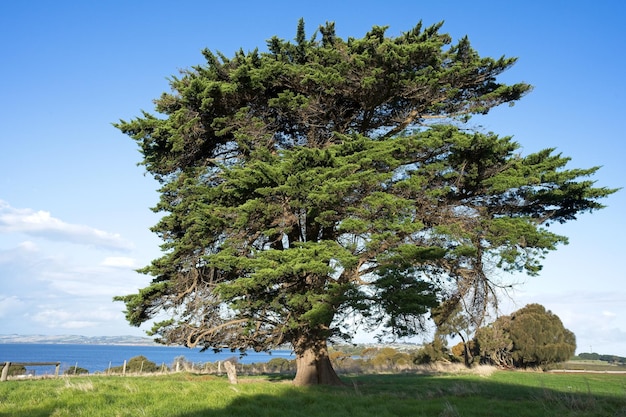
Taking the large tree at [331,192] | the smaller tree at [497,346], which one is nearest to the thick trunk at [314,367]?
the large tree at [331,192]

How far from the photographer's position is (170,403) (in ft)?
32.8

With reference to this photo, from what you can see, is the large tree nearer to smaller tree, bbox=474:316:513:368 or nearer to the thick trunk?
the thick trunk

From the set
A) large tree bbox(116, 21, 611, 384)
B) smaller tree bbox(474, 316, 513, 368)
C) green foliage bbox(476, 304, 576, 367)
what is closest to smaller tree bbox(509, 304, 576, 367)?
green foliage bbox(476, 304, 576, 367)

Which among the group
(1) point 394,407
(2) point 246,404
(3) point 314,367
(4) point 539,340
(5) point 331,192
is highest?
(5) point 331,192

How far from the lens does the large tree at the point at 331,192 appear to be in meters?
13.6

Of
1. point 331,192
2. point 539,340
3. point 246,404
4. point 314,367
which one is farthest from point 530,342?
point 246,404

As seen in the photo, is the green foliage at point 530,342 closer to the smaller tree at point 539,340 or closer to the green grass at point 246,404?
the smaller tree at point 539,340

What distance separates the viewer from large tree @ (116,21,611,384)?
13562mm

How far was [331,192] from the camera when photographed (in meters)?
13.1

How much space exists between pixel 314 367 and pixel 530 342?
33.3m

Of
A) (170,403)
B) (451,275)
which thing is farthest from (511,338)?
(170,403)

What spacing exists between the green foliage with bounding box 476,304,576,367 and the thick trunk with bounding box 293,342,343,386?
28.8m

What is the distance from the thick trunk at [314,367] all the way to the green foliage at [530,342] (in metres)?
28.8

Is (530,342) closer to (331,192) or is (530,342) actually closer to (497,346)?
(497,346)
